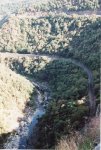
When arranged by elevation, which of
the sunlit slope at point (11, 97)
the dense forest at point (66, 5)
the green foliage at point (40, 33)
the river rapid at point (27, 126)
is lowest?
the river rapid at point (27, 126)

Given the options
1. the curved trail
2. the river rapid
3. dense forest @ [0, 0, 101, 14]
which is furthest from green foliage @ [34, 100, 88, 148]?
dense forest @ [0, 0, 101, 14]

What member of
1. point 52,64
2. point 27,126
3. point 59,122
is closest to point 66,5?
point 52,64

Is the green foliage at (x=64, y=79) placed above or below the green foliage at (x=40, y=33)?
below

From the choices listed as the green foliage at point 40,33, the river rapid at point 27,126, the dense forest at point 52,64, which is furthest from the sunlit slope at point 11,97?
the green foliage at point 40,33

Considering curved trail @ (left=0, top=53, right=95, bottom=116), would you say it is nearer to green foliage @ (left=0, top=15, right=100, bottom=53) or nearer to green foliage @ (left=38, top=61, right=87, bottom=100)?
green foliage @ (left=38, top=61, right=87, bottom=100)

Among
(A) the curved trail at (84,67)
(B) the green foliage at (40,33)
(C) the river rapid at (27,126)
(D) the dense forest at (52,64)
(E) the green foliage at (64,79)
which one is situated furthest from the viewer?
(B) the green foliage at (40,33)

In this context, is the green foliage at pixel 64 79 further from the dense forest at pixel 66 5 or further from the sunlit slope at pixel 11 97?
the dense forest at pixel 66 5

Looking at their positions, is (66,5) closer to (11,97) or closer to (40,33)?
(40,33)

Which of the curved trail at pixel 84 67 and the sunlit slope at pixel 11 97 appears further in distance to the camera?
the sunlit slope at pixel 11 97
